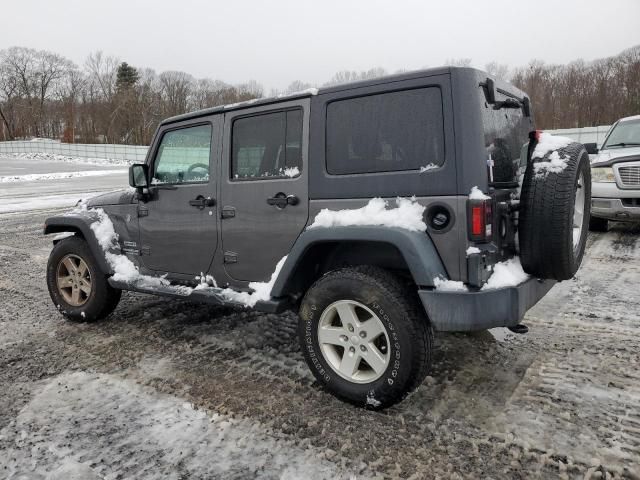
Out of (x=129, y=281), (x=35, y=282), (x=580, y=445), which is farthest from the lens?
(x=35, y=282)

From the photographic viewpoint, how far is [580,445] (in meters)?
2.50

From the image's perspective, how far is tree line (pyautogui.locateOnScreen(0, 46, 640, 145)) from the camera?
162 feet

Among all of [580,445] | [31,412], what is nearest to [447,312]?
[580,445]

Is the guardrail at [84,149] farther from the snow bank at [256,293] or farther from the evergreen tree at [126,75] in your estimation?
the snow bank at [256,293]

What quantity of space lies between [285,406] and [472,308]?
1.27 meters

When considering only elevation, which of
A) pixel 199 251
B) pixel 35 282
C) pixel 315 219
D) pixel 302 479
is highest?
pixel 315 219

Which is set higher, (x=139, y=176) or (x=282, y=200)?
(x=139, y=176)

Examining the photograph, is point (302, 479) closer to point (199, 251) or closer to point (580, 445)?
point (580, 445)

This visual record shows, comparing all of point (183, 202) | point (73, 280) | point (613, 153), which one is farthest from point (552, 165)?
point (613, 153)

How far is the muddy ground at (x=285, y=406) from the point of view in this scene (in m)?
2.44

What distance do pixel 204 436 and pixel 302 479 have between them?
670mm

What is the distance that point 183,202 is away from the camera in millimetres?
3906

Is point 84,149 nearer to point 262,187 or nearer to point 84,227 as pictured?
point 84,227

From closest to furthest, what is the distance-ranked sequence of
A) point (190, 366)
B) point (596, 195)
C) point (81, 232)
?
point (190, 366) → point (81, 232) → point (596, 195)
